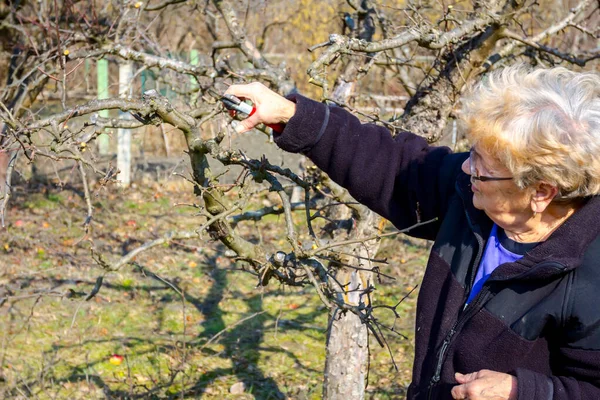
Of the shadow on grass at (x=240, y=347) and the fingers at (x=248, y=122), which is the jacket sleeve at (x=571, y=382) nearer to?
the fingers at (x=248, y=122)

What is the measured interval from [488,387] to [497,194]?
508mm

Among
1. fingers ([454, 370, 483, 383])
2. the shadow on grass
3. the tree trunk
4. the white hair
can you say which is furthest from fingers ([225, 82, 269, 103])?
the shadow on grass

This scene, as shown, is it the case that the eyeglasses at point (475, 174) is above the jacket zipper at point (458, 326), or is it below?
above

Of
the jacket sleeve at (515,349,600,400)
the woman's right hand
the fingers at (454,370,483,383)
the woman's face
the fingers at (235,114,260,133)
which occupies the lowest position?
the fingers at (454,370,483,383)

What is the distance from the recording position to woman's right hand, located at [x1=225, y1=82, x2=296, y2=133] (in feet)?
6.71

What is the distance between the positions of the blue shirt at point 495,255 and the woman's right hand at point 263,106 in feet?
2.34

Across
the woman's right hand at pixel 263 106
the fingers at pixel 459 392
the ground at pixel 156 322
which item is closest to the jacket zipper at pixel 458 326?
the fingers at pixel 459 392

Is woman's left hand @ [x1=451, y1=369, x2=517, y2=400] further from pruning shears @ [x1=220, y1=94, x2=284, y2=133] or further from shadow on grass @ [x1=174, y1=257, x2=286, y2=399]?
shadow on grass @ [x1=174, y1=257, x2=286, y2=399]

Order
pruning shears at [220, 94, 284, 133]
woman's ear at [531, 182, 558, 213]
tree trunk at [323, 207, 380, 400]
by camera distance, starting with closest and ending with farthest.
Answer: woman's ear at [531, 182, 558, 213]
pruning shears at [220, 94, 284, 133]
tree trunk at [323, 207, 380, 400]

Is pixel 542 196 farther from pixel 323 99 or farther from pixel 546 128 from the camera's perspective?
pixel 323 99

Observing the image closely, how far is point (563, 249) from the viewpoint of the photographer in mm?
1748

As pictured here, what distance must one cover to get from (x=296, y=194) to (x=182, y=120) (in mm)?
6615

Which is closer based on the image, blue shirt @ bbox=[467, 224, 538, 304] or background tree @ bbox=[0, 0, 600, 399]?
blue shirt @ bbox=[467, 224, 538, 304]

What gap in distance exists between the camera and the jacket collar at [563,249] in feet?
5.67
